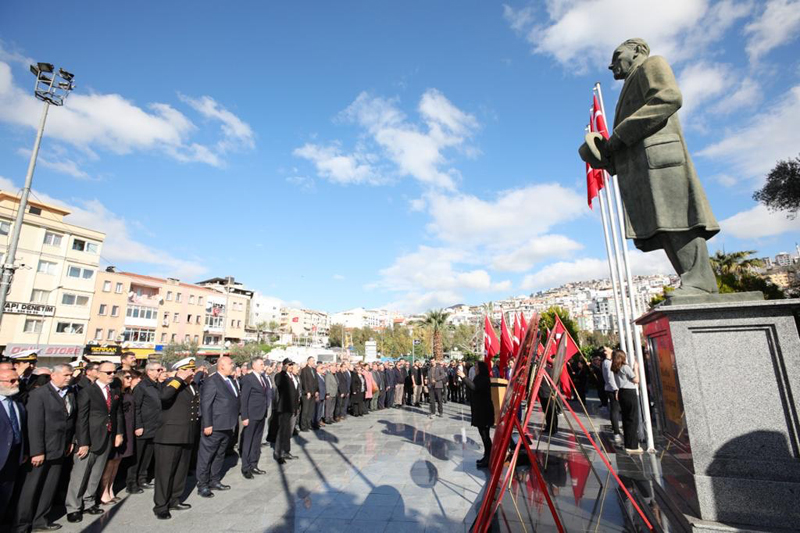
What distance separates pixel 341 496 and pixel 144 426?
373 centimetres

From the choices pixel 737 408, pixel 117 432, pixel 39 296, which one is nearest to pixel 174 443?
pixel 117 432

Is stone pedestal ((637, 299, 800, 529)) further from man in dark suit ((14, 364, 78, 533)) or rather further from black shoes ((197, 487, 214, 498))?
man in dark suit ((14, 364, 78, 533))

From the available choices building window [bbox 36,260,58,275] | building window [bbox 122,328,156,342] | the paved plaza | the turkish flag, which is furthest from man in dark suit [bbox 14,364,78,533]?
building window [bbox 122,328,156,342]

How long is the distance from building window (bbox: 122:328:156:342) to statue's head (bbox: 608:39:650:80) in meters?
55.5

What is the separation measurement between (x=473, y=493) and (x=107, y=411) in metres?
5.55

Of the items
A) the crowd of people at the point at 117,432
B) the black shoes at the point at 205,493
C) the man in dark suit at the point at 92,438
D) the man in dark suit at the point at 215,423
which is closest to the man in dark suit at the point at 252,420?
the crowd of people at the point at 117,432

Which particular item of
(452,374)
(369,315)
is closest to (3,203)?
(452,374)

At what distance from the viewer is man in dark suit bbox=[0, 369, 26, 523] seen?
4250 mm

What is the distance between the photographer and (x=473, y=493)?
5.60 metres

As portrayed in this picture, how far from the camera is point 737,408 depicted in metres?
3.14

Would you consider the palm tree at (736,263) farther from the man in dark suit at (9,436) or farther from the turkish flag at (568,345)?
the man in dark suit at (9,436)

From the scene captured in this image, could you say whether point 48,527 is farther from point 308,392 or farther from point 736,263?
point 736,263

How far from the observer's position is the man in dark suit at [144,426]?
6496mm

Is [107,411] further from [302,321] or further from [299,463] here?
[302,321]
